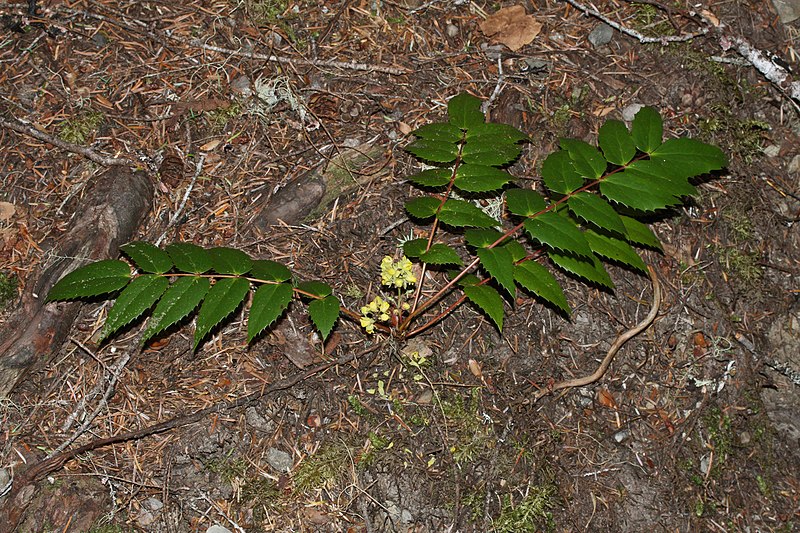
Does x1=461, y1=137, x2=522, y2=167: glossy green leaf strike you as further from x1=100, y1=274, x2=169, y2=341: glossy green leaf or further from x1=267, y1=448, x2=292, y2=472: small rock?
x1=267, y1=448, x2=292, y2=472: small rock

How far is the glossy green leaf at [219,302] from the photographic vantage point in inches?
94.5

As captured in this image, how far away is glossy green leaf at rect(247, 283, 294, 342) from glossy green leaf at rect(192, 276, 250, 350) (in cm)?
6

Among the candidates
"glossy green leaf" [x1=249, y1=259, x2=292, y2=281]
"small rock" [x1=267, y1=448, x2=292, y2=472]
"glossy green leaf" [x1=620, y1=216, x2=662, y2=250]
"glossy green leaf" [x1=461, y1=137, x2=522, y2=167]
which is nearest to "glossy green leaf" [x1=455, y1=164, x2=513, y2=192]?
"glossy green leaf" [x1=461, y1=137, x2=522, y2=167]

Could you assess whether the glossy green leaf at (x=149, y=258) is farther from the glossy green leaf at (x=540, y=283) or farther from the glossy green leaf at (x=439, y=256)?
the glossy green leaf at (x=540, y=283)

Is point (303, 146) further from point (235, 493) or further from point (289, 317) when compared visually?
point (235, 493)

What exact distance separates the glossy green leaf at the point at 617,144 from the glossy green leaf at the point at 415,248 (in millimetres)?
845

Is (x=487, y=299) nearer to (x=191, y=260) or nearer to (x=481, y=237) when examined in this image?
(x=481, y=237)

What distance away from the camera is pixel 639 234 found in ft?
9.05

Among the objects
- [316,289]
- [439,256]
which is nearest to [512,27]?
[439,256]

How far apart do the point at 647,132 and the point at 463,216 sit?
882mm

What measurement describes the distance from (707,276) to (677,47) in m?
1.27

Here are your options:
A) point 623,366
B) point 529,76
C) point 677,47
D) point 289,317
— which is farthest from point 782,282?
point 289,317

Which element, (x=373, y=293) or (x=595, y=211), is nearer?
(x=595, y=211)

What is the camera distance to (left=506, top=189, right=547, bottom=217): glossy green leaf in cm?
257
